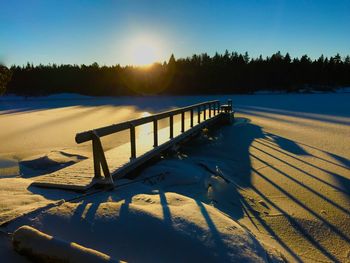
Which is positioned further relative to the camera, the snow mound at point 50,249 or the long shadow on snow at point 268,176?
the long shadow on snow at point 268,176

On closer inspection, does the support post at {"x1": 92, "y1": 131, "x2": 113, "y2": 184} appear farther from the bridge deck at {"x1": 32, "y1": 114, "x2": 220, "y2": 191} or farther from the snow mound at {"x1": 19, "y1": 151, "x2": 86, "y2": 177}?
the snow mound at {"x1": 19, "y1": 151, "x2": 86, "y2": 177}

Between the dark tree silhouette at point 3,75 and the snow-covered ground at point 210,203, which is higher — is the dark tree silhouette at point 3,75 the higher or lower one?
the higher one

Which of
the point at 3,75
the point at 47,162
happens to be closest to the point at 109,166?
the point at 47,162

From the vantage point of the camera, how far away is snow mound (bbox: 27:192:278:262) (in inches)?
94.9

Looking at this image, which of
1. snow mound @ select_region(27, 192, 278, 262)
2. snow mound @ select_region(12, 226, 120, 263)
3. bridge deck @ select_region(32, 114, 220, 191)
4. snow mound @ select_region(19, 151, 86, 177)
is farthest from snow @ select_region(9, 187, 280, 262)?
snow mound @ select_region(19, 151, 86, 177)

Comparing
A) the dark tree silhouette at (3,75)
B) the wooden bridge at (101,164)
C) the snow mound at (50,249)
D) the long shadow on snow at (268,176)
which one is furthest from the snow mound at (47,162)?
the dark tree silhouette at (3,75)

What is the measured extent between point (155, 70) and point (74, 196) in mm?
58572

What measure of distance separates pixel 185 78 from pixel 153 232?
56953 millimetres

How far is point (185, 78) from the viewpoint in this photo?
58.4 metres

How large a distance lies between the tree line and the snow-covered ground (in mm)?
49947

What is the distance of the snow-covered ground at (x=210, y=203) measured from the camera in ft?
8.44

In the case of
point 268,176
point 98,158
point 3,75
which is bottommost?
point 268,176

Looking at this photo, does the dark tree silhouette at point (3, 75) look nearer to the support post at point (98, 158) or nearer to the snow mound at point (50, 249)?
the support post at point (98, 158)

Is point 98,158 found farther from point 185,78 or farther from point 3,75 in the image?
point 185,78
